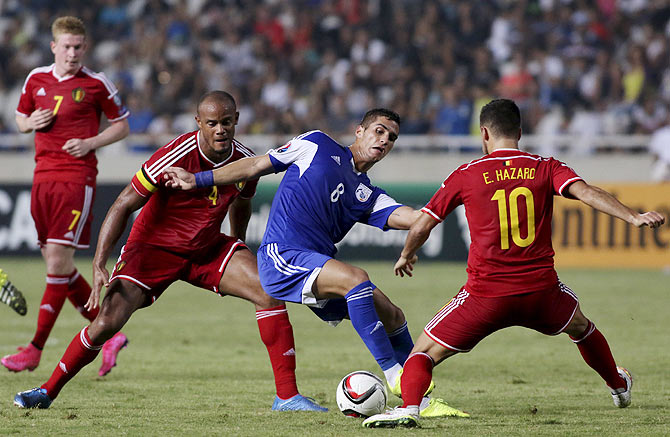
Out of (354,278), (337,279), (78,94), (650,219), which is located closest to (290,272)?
(337,279)

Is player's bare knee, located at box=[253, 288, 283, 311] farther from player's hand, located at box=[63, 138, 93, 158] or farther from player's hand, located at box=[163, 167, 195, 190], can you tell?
player's hand, located at box=[63, 138, 93, 158]

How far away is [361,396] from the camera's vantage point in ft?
19.3

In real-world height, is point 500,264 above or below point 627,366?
above

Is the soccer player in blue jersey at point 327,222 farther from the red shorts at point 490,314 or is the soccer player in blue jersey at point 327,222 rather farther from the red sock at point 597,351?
the red sock at point 597,351

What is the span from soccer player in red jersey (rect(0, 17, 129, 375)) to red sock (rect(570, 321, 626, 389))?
4.00 meters

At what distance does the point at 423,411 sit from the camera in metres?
6.00

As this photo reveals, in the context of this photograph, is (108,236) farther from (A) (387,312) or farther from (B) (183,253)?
(A) (387,312)

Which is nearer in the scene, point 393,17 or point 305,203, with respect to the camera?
point 305,203

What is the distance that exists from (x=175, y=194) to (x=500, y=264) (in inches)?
90.6

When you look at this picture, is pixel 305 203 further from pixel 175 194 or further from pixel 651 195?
pixel 651 195

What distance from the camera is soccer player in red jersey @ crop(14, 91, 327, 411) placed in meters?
6.37

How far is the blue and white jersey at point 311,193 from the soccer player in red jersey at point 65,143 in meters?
2.47

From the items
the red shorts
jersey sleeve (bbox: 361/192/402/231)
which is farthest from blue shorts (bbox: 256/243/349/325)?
the red shorts

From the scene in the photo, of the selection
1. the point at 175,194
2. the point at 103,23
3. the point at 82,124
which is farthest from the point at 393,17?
the point at 175,194
